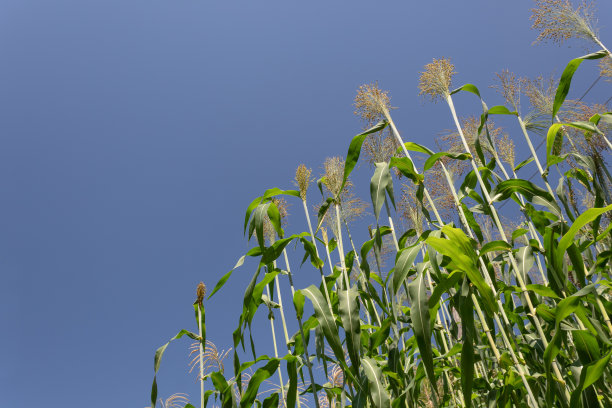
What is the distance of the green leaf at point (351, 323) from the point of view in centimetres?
111

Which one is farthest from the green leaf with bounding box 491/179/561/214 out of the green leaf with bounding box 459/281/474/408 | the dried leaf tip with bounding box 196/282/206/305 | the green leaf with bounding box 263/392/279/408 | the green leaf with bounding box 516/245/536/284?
the dried leaf tip with bounding box 196/282/206/305

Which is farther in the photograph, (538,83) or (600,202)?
(538,83)

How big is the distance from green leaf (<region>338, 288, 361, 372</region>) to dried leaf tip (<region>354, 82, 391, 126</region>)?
1.22 metres

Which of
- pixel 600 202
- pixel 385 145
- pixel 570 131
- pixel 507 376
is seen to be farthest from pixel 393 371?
pixel 570 131

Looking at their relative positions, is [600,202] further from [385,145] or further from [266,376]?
[266,376]

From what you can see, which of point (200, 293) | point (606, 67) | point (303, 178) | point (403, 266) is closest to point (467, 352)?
point (403, 266)

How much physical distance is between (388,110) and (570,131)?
1703 millimetres

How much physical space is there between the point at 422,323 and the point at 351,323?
27cm

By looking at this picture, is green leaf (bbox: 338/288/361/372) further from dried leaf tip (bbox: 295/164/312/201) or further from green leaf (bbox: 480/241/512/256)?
dried leaf tip (bbox: 295/164/312/201)

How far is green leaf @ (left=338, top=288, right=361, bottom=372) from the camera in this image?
111cm

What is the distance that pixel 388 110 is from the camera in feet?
7.18

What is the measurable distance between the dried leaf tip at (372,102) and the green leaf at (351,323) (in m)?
1.22

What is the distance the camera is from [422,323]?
97 centimetres

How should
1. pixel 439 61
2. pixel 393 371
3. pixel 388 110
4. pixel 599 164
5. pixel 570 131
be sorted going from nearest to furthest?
1. pixel 393 371
2. pixel 599 164
3. pixel 439 61
4. pixel 388 110
5. pixel 570 131
